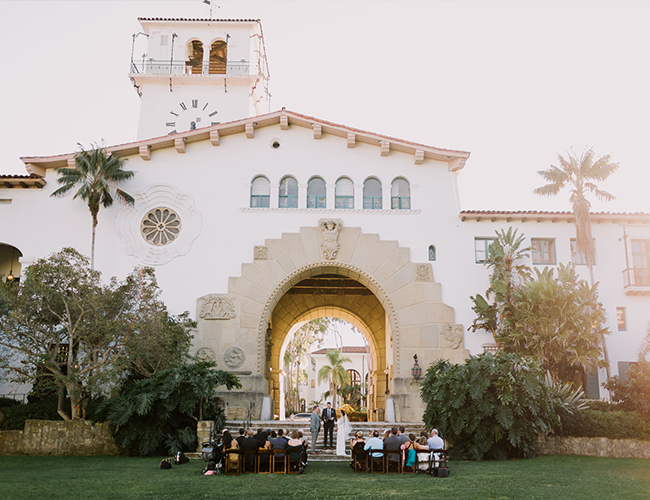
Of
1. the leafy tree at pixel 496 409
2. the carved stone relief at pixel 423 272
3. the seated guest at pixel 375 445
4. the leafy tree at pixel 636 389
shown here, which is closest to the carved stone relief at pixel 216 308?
the carved stone relief at pixel 423 272

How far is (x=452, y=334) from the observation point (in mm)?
25297

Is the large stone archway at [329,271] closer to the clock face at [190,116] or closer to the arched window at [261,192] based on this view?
the arched window at [261,192]

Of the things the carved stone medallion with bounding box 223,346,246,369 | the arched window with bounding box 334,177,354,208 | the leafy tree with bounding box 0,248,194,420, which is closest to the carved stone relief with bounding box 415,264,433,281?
the arched window with bounding box 334,177,354,208

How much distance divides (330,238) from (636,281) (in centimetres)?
1257

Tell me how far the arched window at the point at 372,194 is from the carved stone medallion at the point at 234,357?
7.93 metres

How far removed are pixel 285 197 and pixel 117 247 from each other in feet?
23.4

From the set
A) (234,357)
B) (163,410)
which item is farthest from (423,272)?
(163,410)

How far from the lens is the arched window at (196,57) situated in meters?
40.7

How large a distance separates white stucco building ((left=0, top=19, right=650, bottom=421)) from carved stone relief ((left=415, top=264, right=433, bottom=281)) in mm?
58

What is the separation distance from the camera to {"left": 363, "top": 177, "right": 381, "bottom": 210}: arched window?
88.9 ft

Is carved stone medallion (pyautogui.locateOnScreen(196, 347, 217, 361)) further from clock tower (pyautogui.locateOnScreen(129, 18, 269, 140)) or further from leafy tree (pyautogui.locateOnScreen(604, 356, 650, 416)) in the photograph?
clock tower (pyautogui.locateOnScreen(129, 18, 269, 140))

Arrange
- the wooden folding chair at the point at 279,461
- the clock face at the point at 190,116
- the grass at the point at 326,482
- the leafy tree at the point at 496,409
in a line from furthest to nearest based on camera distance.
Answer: the clock face at the point at 190,116, the leafy tree at the point at 496,409, the wooden folding chair at the point at 279,461, the grass at the point at 326,482

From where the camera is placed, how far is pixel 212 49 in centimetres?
4125

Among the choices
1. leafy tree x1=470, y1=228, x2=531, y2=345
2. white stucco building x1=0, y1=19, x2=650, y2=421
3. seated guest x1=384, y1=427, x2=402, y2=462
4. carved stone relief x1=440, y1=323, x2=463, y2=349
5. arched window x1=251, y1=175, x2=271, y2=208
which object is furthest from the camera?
arched window x1=251, y1=175, x2=271, y2=208
